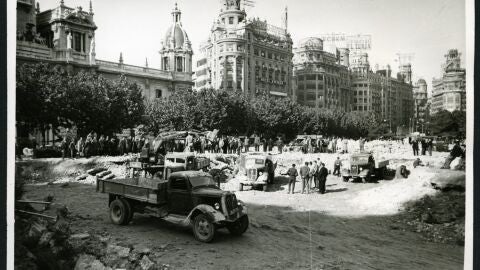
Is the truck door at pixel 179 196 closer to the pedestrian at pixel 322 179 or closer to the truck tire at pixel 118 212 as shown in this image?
the truck tire at pixel 118 212

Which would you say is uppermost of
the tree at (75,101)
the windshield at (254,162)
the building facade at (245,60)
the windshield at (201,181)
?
the building facade at (245,60)

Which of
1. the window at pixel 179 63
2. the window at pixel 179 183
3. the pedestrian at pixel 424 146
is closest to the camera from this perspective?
the window at pixel 179 183

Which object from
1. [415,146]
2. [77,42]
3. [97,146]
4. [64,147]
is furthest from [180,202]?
[415,146]

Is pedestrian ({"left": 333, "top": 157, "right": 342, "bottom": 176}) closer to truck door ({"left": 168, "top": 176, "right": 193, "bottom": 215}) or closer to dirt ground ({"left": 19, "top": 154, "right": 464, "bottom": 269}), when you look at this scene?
dirt ground ({"left": 19, "top": 154, "right": 464, "bottom": 269})

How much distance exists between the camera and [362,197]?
10.7 metres

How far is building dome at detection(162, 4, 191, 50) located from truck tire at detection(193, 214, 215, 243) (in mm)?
3492

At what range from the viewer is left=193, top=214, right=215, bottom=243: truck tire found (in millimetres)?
6770

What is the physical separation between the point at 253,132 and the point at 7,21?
1837 cm

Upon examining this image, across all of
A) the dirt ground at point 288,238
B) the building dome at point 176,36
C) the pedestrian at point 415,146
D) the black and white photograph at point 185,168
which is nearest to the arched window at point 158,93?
the black and white photograph at point 185,168

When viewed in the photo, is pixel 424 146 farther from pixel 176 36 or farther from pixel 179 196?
pixel 176 36

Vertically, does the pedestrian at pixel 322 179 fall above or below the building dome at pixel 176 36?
below

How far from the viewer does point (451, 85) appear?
6.80 m

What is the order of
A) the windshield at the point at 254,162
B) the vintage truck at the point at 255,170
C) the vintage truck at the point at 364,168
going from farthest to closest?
1. the vintage truck at the point at 364,168
2. the windshield at the point at 254,162
3. the vintage truck at the point at 255,170

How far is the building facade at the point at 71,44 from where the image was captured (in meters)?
6.66
